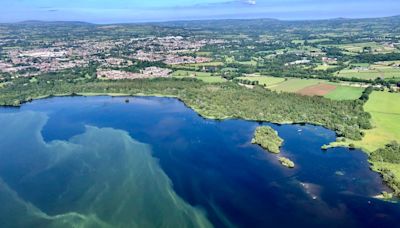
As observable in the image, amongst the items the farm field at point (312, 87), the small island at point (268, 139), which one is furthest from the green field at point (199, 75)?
the small island at point (268, 139)

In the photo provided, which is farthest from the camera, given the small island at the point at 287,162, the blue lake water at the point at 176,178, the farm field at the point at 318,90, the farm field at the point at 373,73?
the farm field at the point at 373,73

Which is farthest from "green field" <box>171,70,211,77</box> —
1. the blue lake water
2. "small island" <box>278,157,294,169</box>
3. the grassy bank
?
"small island" <box>278,157,294,169</box>

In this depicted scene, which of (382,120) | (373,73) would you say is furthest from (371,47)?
(382,120)

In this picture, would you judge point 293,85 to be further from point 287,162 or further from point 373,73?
point 287,162

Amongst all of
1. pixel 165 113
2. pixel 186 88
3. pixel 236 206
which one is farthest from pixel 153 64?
pixel 236 206

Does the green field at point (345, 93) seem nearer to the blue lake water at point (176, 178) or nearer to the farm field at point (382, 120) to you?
Result: the farm field at point (382, 120)

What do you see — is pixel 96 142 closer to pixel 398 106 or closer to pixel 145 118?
pixel 145 118

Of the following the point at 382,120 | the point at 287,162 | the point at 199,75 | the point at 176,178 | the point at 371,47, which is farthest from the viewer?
the point at 371,47
